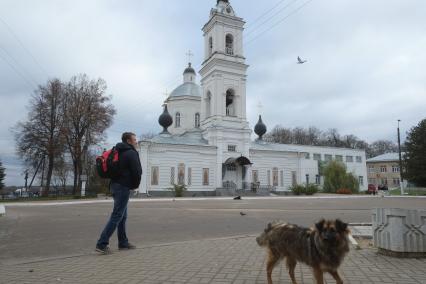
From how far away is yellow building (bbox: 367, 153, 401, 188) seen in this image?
84.6 metres

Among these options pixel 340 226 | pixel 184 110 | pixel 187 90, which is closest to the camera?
pixel 340 226

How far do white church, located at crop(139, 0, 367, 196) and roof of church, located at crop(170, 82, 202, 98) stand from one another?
575 mm

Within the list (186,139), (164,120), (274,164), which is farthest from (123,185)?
(274,164)

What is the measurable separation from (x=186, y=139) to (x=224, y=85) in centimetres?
843

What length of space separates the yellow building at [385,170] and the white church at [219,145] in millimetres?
42466

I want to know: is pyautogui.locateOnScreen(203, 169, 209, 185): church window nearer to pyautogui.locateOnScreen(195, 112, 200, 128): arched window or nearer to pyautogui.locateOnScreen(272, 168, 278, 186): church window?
pyautogui.locateOnScreen(272, 168, 278, 186): church window

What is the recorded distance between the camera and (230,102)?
157 feet

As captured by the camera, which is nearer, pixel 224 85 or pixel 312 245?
pixel 312 245

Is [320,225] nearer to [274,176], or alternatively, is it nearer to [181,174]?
[181,174]

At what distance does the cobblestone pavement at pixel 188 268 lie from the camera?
4.78 m

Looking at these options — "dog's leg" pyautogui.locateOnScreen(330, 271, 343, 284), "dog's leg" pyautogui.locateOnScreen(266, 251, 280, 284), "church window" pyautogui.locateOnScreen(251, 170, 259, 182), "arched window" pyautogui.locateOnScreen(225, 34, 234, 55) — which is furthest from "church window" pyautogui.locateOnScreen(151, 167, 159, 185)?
"dog's leg" pyautogui.locateOnScreen(330, 271, 343, 284)

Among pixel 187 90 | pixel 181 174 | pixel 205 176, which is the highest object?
pixel 187 90

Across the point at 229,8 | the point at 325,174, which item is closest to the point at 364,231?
the point at 325,174

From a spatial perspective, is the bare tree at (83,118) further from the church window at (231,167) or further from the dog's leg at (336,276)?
the dog's leg at (336,276)
